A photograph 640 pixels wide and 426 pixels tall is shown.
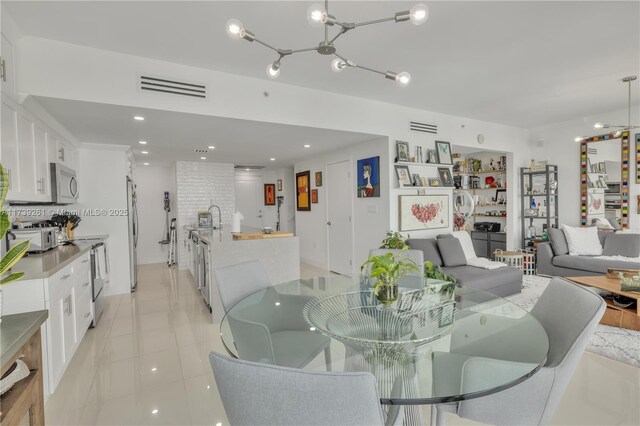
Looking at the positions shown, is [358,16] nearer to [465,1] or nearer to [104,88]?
[465,1]

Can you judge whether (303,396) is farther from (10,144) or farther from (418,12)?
(10,144)

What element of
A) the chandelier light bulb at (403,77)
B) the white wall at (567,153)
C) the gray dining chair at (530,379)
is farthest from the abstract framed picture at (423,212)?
the gray dining chair at (530,379)

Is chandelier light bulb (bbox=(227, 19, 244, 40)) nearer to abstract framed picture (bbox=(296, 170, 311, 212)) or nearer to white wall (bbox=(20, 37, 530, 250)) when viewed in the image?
white wall (bbox=(20, 37, 530, 250))

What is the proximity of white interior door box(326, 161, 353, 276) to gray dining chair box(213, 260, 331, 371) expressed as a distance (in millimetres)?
3106

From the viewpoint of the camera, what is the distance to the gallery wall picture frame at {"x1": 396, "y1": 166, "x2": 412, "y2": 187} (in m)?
4.52

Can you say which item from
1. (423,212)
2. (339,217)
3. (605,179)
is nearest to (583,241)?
(605,179)

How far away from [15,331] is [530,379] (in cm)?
207

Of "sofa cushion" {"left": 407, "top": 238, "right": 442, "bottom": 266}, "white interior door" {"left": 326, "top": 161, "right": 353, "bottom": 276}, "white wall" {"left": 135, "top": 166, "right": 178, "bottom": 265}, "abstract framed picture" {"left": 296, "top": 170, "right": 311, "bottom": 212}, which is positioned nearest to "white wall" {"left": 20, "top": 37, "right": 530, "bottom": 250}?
"sofa cushion" {"left": 407, "top": 238, "right": 442, "bottom": 266}

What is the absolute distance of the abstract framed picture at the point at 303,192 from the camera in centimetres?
668

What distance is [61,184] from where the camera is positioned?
10.7 ft

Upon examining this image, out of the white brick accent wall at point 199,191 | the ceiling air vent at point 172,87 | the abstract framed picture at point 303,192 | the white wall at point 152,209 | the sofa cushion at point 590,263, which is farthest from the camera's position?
the white wall at point 152,209

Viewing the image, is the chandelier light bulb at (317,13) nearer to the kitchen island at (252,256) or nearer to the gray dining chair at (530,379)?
the gray dining chair at (530,379)

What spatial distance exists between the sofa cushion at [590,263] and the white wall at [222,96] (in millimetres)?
1977

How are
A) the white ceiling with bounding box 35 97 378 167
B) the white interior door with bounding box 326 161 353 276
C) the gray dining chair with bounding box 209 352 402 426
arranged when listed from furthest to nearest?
the white interior door with bounding box 326 161 353 276
the white ceiling with bounding box 35 97 378 167
the gray dining chair with bounding box 209 352 402 426
